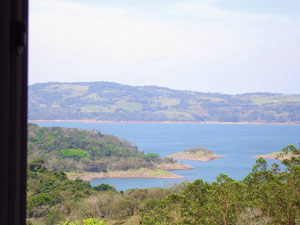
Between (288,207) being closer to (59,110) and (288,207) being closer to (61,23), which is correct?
(59,110)

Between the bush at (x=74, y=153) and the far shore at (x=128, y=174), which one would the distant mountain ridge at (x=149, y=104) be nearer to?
the bush at (x=74, y=153)

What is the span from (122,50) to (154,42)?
236 centimetres

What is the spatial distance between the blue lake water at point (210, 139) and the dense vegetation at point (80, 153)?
624mm

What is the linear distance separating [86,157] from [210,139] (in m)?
5.46

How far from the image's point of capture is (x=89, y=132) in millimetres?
15672

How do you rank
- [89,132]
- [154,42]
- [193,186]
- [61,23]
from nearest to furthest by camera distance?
[193,186]
[89,132]
[61,23]
[154,42]

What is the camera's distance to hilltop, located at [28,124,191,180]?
1318 centimetres

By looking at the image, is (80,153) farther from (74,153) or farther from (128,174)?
(128,174)

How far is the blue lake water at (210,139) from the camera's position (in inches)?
537

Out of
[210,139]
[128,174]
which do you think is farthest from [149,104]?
[128,174]

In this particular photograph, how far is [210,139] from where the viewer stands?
17.2m
